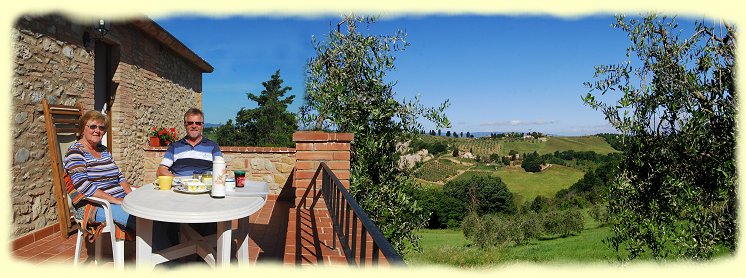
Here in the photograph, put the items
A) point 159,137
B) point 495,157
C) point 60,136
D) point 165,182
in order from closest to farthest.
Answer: point 165,182 → point 60,136 → point 159,137 → point 495,157

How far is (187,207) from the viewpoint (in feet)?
7.90

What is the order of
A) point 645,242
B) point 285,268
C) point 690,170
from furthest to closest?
point 645,242 < point 690,170 < point 285,268

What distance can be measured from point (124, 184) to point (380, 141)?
2669 mm

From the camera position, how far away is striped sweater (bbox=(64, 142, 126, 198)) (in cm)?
297

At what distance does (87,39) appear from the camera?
5742 mm

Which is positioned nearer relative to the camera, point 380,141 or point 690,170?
point 690,170

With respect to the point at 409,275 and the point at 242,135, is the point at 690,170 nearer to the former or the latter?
the point at 409,275

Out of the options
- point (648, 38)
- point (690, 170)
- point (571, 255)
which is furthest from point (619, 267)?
point (571, 255)

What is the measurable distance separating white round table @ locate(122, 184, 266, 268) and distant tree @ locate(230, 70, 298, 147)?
17.4m

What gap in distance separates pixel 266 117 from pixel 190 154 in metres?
22.4

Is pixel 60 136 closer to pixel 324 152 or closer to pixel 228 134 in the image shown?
pixel 324 152

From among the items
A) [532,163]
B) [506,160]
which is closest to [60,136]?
[532,163]

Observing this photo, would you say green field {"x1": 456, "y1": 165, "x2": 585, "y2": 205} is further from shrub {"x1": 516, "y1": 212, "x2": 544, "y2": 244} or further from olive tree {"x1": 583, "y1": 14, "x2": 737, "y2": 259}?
olive tree {"x1": 583, "y1": 14, "x2": 737, "y2": 259}

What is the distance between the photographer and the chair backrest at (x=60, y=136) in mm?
4316
